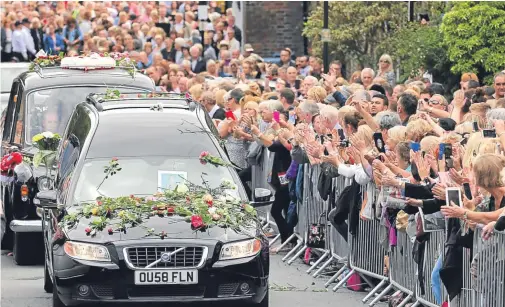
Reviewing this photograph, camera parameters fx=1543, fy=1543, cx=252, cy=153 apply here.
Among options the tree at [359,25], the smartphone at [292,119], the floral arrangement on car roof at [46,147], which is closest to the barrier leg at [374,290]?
the floral arrangement on car roof at [46,147]

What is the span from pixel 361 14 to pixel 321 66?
12.2ft

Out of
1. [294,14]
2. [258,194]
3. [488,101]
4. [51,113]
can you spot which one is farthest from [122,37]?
[258,194]

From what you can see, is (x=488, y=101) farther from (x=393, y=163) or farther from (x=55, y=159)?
(x=55, y=159)

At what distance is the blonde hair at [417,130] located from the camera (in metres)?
13.8

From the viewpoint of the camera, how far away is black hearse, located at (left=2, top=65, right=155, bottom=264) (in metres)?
16.8

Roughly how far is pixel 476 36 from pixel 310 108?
15.5 ft

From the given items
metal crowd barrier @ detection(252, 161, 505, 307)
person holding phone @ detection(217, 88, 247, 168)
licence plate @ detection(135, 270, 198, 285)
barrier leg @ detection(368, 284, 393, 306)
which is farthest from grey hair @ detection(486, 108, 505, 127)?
person holding phone @ detection(217, 88, 247, 168)

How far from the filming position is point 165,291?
12.2m

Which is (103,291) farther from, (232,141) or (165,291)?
(232,141)

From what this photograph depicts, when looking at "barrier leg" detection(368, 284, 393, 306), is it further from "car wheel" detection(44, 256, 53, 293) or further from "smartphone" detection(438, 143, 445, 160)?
Result: "car wheel" detection(44, 256, 53, 293)

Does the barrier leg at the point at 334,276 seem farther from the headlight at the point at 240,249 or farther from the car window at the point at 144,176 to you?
the headlight at the point at 240,249

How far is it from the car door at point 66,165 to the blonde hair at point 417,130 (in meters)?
2.92

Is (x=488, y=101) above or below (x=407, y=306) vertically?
above

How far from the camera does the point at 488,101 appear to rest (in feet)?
53.0
